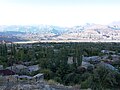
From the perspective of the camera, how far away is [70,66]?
157 ft

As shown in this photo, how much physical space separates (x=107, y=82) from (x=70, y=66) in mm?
19299

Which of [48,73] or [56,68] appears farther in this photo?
[56,68]

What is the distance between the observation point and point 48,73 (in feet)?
130

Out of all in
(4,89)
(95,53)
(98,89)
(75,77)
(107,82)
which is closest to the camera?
(4,89)

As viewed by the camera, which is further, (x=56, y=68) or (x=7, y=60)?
(x=7, y=60)

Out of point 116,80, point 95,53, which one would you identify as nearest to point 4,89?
point 116,80

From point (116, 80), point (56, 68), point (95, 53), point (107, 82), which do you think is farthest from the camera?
point (95, 53)

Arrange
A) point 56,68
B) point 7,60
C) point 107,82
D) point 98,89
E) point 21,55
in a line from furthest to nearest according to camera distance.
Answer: point 21,55
point 7,60
point 56,68
point 107,82
point 98,89

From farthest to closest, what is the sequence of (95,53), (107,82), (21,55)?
(95,53)
(21,55)
(107,82)

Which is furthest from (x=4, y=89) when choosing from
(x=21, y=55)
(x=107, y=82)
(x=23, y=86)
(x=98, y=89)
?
(x=21, y=55)

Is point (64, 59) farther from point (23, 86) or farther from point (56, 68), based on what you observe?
point (23, 86)

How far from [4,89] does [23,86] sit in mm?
1163

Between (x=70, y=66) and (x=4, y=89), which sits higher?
(x=4, y=89)

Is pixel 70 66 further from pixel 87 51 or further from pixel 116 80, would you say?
pixel 87 51
